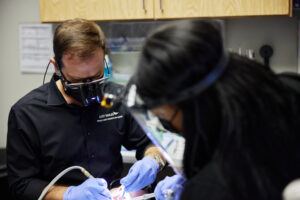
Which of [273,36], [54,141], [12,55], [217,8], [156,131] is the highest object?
[217,8]

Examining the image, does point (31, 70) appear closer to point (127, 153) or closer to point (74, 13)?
point (74, 13)

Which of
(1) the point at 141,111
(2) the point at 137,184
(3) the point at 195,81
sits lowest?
(2) the point at 137,184

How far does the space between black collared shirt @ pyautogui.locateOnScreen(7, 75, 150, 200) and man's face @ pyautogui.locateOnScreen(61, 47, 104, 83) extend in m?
0.15

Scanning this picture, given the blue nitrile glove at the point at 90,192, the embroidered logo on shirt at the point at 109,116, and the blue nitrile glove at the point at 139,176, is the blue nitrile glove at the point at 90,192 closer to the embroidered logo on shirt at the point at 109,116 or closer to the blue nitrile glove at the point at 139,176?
the blue nitrile glove at the point at 139,176

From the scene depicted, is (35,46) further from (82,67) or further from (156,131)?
(156,131)

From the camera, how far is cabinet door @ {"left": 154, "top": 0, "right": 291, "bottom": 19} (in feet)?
6.91

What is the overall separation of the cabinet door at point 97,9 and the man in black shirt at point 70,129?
0.77m

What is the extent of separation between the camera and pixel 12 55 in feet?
9.95

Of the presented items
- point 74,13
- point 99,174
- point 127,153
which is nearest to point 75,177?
point 99,174

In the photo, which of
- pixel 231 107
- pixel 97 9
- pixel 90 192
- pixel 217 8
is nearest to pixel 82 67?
pixel 90 192

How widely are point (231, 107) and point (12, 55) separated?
8.80 ft

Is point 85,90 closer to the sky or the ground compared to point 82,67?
closer to the ground

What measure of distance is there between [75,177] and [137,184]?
301 mm

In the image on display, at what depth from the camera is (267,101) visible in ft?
2.65
